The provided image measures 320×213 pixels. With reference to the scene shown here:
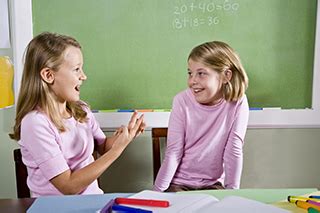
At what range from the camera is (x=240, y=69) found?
1524 mm

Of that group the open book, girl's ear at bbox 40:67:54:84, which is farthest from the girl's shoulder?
the open book

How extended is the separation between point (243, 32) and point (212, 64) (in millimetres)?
324

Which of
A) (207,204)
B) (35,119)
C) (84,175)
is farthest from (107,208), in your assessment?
(35,119)

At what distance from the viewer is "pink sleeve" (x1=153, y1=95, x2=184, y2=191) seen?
1.51 m

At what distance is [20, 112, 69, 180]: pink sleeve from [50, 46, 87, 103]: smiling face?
107mm

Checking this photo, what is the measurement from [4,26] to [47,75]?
615 mm

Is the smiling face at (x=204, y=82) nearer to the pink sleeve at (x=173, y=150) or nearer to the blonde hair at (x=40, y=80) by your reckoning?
the pink sleeve at (x=173, y=150)

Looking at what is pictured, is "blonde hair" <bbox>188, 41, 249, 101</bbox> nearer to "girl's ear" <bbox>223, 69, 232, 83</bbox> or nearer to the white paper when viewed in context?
"girl's ear" <bbox>223, 69, 232, 83</bbox>

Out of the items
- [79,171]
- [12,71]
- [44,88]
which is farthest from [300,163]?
[12,71]

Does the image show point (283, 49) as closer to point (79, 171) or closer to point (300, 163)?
point (300, 163)

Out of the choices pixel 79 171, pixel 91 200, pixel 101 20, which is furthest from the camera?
pixel 101 20

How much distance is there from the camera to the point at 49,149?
45.9 inches

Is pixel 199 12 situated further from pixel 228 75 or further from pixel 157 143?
pixel 157 143

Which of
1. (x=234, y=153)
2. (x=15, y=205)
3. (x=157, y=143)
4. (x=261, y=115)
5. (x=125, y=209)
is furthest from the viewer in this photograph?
(x=261, y=115)
